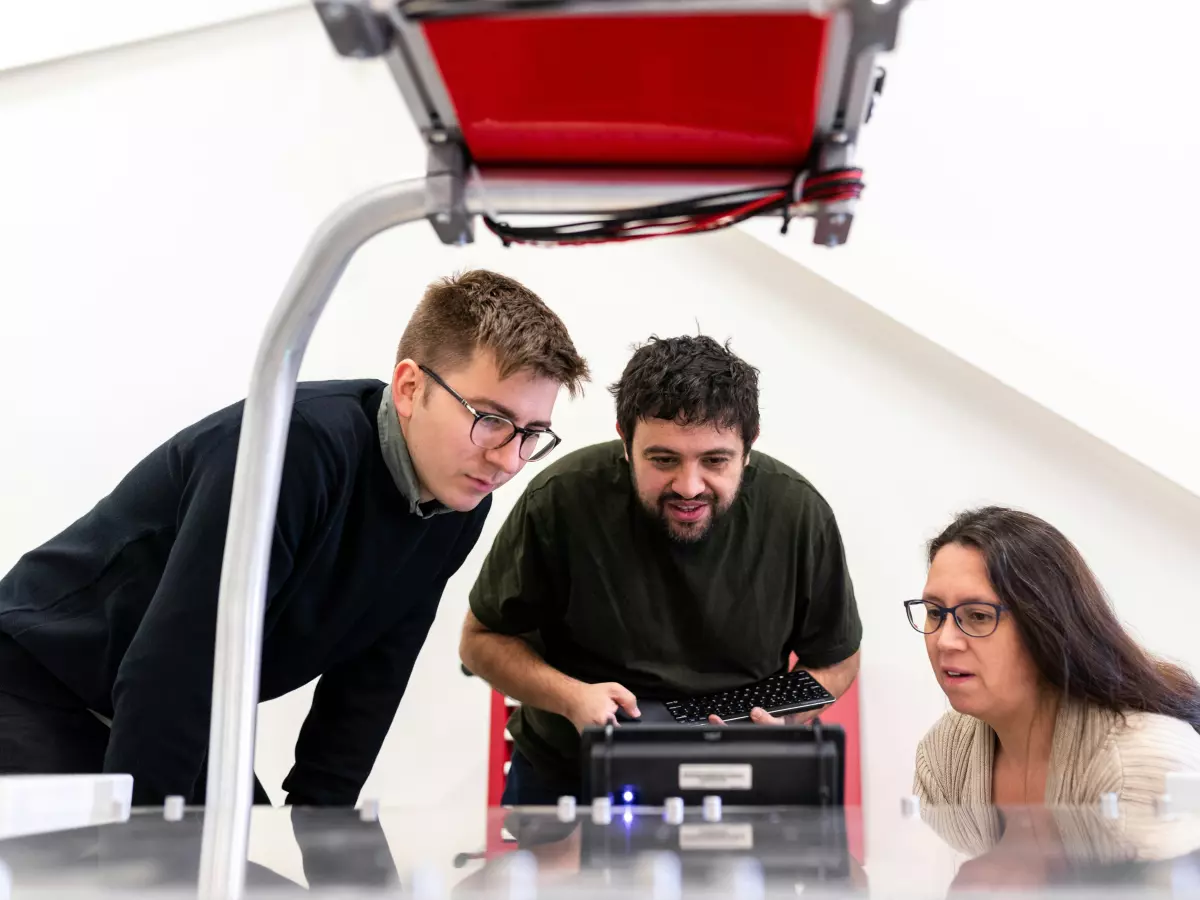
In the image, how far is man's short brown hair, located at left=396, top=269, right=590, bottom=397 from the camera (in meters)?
1.27

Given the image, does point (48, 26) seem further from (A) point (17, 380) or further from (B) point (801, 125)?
(B) point (801, 125)

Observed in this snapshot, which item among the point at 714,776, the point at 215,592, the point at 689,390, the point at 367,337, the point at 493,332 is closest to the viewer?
the point at 714,776

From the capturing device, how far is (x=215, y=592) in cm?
106

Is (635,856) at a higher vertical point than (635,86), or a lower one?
lower

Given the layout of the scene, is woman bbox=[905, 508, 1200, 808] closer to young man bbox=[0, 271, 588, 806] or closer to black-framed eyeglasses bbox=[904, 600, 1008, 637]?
black-framed eyeglasses bbox=[904, 600, 1008, 637]

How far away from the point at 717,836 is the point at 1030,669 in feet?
2.85

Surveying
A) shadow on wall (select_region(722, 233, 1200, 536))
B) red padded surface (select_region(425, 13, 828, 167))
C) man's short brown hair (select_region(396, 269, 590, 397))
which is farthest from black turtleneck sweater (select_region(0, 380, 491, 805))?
shadow on wall (select_region(722, 233, 1200, 536))

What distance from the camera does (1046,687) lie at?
1399mm

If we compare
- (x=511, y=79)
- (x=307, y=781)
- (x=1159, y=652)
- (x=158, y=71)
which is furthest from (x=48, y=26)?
(x=1159, y=652)

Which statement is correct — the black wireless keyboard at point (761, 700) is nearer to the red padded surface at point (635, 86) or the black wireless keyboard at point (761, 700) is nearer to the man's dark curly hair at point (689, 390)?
the man's dark curly hair at point (689, 390)

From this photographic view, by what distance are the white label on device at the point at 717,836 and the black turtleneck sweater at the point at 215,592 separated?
57 cm

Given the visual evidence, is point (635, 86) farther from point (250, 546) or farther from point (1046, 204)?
point (1046, 204)

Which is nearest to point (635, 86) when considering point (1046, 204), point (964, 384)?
point (964, 384)

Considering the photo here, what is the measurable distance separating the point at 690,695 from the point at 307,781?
57cm
